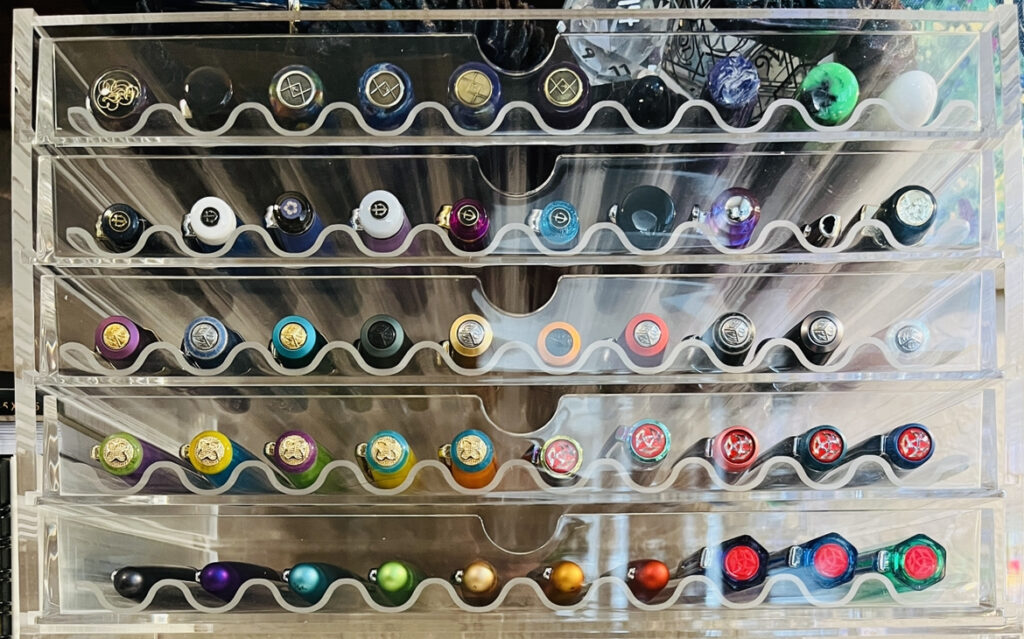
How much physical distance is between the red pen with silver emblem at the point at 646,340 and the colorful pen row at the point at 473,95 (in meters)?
0.23

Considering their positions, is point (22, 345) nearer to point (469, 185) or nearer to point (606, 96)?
point (469, 185)

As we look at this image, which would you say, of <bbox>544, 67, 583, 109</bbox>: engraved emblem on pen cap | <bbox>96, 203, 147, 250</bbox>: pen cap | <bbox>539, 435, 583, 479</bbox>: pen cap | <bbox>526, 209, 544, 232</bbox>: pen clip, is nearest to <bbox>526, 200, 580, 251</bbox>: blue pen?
<bbox>526, 209, 544, 232</bbox>: pen clip

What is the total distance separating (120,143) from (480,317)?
0.42 m

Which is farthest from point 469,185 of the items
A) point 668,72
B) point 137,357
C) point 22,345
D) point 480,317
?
point 22,345

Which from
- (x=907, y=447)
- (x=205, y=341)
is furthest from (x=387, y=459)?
(x=907, y=447)

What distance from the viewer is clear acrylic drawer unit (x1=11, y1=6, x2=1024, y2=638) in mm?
783

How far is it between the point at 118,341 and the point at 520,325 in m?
0.42

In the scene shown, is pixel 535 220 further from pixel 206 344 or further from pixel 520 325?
pixel 206 344

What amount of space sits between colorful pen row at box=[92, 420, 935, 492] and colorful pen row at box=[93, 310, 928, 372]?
0.25 ft

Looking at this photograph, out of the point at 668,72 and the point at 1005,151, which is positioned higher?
the point at 668,72

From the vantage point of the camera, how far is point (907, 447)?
77 cm

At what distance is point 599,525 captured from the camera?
33.5 inches

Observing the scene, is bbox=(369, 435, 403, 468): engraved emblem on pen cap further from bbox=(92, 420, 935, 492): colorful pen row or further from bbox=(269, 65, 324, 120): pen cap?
bbox=(269, 65, 324, 120): pen cap

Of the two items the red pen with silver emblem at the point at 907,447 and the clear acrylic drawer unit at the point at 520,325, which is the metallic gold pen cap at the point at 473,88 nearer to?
the clear acrylic drawer unit at the point at 520,325
